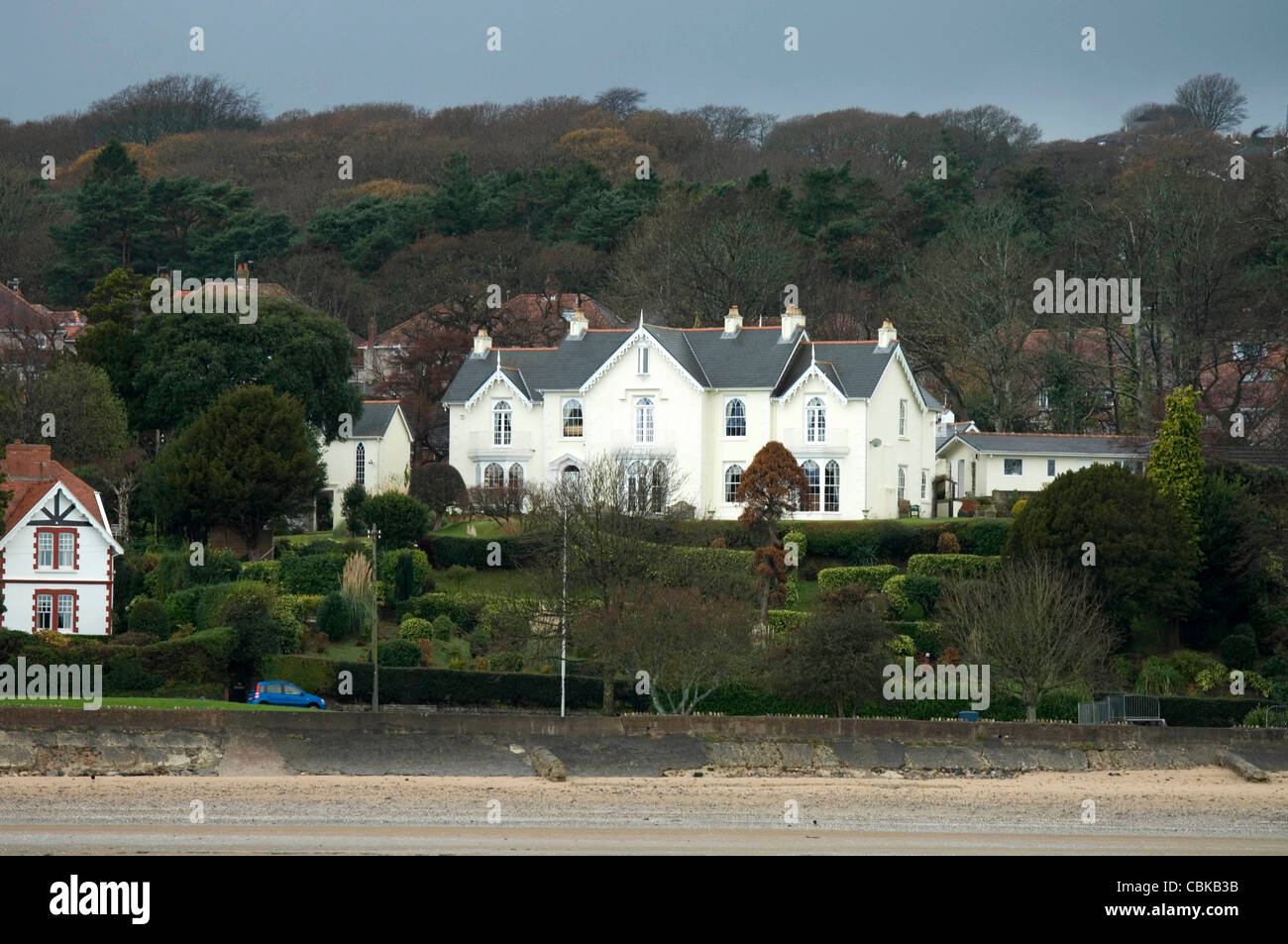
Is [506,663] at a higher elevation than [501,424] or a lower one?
lower

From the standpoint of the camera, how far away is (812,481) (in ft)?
198

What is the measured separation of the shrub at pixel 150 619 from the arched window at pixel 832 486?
21860mm

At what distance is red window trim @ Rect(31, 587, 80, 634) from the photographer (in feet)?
160

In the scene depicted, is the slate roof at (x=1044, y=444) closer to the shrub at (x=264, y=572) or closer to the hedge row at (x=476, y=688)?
the hedge row at (x=476, y=688)

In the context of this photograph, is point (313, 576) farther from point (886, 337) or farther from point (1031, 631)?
point (886, 337)

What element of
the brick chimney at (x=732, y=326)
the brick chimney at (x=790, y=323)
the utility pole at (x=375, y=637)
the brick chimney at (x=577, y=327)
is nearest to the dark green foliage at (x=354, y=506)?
the utility pole at (x=375, y=637)

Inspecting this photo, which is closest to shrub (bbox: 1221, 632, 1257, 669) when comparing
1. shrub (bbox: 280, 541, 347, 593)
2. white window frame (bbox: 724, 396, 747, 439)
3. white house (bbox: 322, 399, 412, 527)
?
white window frame (bbox: 724, 396, 747, 439)

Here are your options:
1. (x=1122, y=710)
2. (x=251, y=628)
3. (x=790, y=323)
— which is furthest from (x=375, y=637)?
(x=790, y=323)

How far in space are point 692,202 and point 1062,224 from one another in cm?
1774

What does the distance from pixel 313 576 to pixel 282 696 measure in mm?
7071
